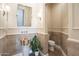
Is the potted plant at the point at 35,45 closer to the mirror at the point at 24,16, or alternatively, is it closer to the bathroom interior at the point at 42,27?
the bathroom interior at the point at 42,27

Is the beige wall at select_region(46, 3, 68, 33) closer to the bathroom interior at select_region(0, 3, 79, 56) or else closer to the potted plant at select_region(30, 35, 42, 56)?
the bathroom interior at select_region(0, 3, 79, 56)

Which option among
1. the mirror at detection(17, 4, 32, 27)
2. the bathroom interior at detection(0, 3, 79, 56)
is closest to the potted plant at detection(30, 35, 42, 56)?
the bathroom interior at detection(0, 3, 79, 56)

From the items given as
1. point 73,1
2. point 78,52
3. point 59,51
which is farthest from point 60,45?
point 73,1

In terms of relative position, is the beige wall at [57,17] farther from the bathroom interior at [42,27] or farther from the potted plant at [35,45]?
the potted plant at [35,45]

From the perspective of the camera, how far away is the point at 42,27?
1.86m

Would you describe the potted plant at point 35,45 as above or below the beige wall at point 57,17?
below

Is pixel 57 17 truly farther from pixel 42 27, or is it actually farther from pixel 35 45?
pixel 35 45

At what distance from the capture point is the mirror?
1.86 meters

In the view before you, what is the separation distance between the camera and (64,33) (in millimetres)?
1868

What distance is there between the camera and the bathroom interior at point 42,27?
6.05 ft

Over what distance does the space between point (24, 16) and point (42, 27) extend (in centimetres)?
22

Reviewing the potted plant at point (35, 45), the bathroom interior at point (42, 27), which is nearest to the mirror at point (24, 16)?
the bathroom interior at point (42, 27)

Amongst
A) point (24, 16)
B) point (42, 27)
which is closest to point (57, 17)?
point (42, 27)

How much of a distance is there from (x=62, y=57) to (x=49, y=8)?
521 mm
